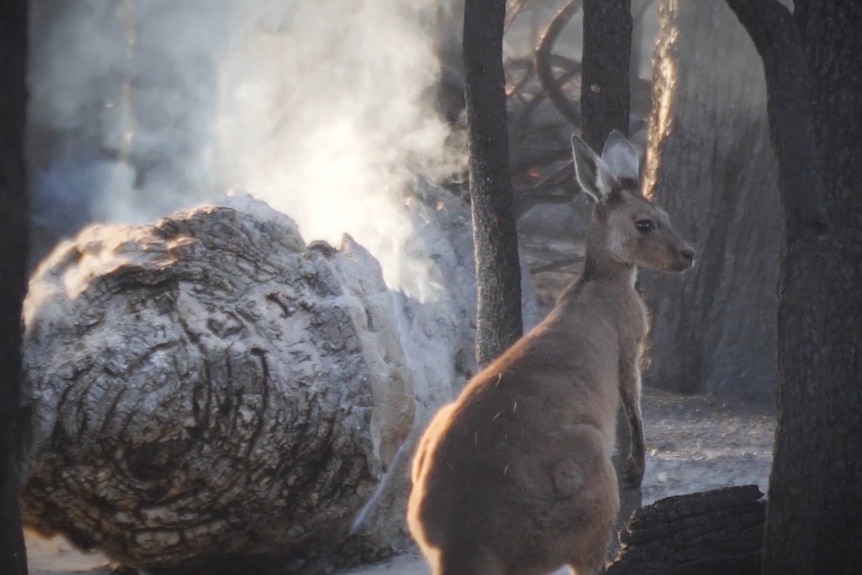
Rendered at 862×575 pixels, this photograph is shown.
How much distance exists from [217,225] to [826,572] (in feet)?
11.5

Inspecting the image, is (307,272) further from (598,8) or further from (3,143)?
(3,143)

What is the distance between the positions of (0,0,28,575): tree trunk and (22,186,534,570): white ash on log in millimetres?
1637

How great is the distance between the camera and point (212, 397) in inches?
242

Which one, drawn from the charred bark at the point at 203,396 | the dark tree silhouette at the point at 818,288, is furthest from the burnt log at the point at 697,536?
the charred bark at the point at 203,396

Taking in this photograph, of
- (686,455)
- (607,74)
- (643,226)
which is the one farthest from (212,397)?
(686,455)

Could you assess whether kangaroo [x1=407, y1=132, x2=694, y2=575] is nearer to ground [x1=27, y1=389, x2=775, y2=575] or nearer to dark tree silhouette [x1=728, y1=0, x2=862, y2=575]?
dark tree silhouette [x1=728, y1=0, x2=862, y2=575]

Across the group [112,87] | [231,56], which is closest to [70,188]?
[112,87]

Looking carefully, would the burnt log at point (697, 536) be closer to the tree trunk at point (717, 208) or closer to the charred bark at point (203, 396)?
the charred bark at point (203, 396)

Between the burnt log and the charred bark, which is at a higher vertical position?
the charred bark

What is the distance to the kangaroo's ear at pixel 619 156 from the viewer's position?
641 centimetres

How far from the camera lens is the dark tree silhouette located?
14.6 feet

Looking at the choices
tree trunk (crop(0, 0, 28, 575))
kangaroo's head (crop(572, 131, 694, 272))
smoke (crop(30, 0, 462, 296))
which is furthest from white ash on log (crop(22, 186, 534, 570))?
smoke (crop(30, 0, 462, 296))

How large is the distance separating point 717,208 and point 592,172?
13.0 feet

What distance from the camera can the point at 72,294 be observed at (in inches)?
252
